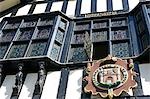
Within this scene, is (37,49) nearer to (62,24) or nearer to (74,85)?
(62,24)

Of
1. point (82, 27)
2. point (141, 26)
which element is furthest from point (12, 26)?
point (141, 26)

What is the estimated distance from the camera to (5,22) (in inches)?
340

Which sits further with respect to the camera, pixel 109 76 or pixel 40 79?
pixel 40 79

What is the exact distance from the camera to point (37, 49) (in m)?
7.38

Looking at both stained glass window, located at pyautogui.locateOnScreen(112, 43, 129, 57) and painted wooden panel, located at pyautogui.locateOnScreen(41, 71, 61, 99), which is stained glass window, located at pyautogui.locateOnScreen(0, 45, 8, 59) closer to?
painted wooden panel, located at pyautogui.locateOnScreen(41, 71, 61, 99)

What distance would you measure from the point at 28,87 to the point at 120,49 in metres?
2.06

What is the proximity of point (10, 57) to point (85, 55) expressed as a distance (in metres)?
1.56

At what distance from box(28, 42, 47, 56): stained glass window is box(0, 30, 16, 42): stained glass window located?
2.36 ft

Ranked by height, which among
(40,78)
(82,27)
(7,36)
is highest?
(82,27)

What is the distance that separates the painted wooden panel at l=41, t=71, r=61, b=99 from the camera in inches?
244

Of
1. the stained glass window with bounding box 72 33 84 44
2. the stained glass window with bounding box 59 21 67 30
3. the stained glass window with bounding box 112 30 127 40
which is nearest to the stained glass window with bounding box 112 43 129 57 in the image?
the stained glass window with bounding box 112 30 127 40

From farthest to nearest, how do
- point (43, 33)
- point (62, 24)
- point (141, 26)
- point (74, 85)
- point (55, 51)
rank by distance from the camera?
point (62, 24)
point (43, 33)
point (141, 26)
point (55, 51)
point (74, 85)

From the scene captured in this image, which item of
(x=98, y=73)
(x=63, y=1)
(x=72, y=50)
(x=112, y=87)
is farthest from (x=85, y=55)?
(x=63, y=1)

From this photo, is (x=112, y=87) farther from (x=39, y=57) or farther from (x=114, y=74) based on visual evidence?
(x=39, y=57)
